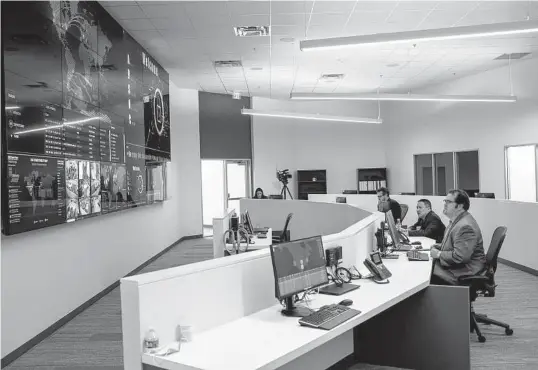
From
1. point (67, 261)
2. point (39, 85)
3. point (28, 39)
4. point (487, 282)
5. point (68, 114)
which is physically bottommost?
point (487, 282)

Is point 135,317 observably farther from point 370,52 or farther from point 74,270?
point 370,52

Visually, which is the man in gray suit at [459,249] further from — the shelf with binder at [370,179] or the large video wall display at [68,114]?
the shelf with binder at [370,179]

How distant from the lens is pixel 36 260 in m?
4.17

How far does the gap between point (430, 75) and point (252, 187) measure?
5263 mm

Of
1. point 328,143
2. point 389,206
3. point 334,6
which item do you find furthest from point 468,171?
point 334,6

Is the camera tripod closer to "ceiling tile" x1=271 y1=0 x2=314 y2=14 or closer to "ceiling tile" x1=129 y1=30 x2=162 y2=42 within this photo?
"ceiling tile" x1=129 y1=30 x2=162 y2=42

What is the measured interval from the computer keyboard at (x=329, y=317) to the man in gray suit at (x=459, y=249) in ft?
5.81

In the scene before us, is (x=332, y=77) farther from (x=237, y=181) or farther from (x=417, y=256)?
(x=417, y=256)

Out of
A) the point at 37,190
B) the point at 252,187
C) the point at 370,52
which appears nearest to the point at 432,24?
the point at 370,52

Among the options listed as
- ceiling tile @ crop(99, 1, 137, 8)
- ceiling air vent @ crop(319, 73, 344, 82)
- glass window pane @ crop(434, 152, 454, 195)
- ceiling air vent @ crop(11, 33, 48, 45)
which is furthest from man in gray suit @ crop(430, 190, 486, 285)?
glass window pane @ crop(434, 152, 454, 195)

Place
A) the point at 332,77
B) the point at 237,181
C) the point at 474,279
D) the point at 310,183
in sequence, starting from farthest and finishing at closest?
the point at 310,183 → the point at 237,181 → the point at 332,77 → the point at 474,279

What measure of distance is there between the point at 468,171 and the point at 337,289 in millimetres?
8282

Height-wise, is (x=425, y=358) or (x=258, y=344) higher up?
(x=258, y=344)

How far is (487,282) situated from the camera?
3900 mm
